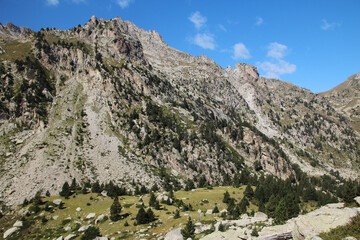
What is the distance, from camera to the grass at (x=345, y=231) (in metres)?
15.9

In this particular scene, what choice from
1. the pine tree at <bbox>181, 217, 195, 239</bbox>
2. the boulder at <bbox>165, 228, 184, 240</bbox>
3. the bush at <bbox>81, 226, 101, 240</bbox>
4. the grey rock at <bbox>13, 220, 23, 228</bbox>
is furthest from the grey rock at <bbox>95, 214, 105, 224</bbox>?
the pine tree at <bbox>181, 217, 195, 239</bbox>

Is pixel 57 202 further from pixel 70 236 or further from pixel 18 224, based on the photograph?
pixel 70 236

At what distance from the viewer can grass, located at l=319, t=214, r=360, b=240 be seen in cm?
1587

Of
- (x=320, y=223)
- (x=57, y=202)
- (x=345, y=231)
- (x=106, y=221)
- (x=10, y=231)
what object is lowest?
(x=10, y=231)

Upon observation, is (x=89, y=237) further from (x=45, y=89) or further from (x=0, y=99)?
(x=45, y=89)

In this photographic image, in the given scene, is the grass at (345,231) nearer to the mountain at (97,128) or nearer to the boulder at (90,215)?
the boulder at (90,215)

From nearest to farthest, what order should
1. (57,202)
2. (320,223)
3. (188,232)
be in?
(320,223) → (188,232) → (57,202)

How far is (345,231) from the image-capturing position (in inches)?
641

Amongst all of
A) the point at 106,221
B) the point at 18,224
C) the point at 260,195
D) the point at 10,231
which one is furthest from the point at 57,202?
the point at 260,195

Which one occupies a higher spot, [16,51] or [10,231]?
[16,51]

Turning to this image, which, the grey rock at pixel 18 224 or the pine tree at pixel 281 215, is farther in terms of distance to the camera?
the grey rock at pixel 18 224

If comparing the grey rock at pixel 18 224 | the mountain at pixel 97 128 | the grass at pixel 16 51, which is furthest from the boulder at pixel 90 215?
the grass at pixel 16 51

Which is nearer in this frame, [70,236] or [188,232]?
[188,232]

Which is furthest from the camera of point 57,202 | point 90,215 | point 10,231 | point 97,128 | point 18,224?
point 97,128
